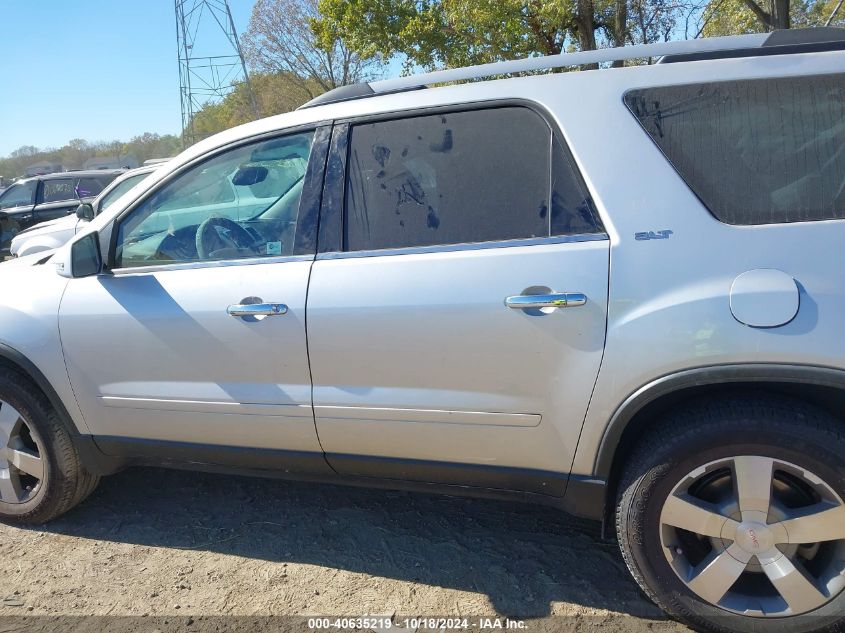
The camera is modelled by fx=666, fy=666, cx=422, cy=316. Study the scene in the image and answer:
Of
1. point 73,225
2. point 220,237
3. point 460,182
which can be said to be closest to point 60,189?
point 73,225

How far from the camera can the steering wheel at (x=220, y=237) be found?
9.24 feet

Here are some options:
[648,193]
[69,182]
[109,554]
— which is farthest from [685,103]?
[69,182]

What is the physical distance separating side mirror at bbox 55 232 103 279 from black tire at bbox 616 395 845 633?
233 cm

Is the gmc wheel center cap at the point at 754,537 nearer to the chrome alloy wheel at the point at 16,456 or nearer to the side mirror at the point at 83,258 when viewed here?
the side mirror at the point at 83,258

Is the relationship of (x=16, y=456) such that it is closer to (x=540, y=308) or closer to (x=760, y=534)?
(x=540, y=308)

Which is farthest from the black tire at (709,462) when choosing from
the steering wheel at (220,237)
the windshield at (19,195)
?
the windshield at (19,195)

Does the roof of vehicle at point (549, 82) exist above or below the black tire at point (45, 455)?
above

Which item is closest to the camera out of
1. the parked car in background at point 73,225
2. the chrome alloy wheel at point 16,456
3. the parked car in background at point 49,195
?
the chrome alloy wheel at point 16,456

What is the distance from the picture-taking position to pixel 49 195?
11.9 m

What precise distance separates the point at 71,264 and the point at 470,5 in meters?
12.9

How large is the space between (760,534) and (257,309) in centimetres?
193

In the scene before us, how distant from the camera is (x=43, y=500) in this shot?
10.4ft

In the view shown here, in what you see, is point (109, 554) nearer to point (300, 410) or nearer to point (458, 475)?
point (300, 410)

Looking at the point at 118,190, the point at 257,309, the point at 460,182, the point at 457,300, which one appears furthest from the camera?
the point at 118,190
